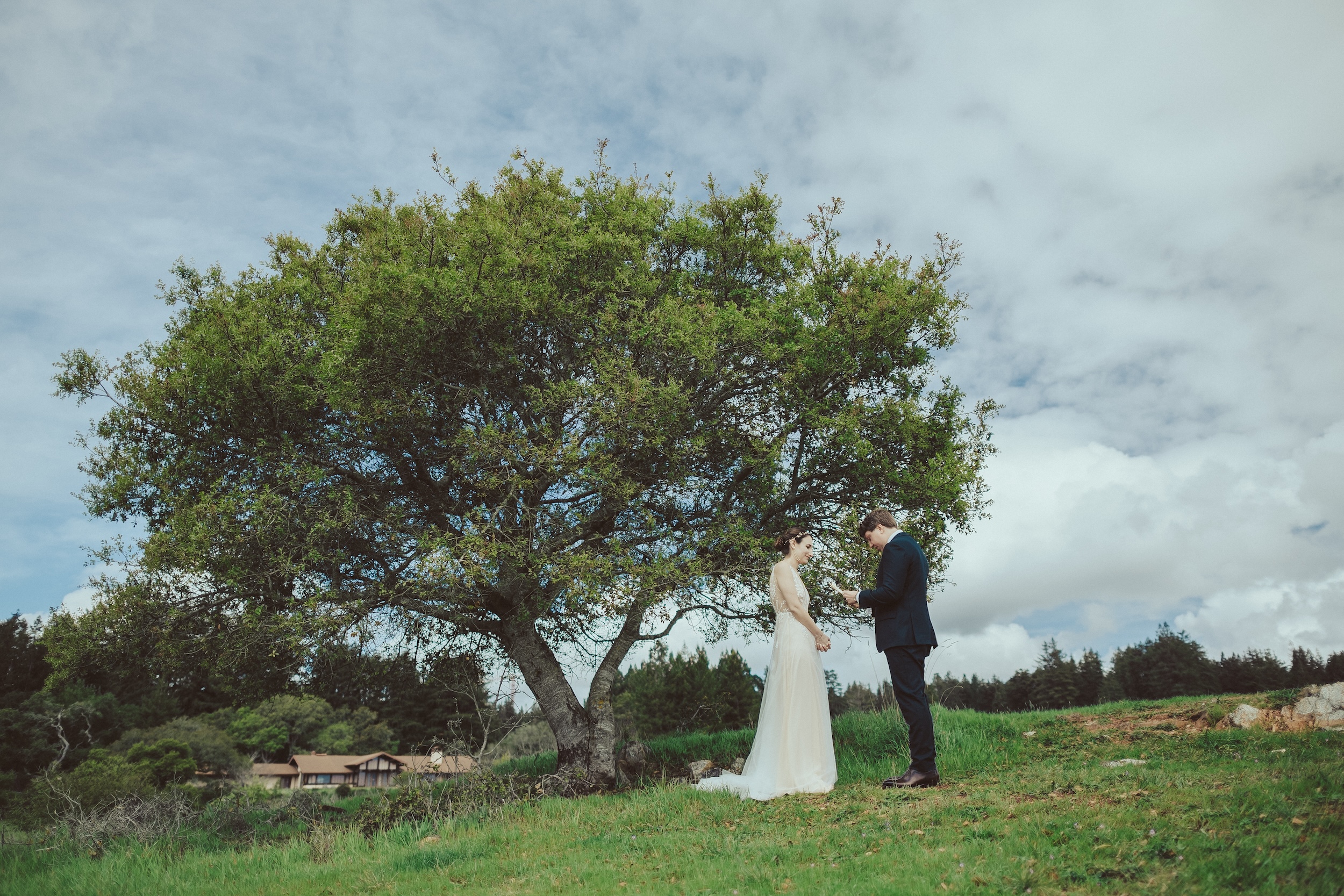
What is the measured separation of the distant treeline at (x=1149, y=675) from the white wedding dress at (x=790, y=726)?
1252 inches

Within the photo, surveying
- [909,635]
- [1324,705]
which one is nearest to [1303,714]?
[1324,705]

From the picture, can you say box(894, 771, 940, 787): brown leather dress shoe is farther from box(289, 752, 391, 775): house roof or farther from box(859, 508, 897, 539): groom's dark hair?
box(289, 752, 391, 775): house roof

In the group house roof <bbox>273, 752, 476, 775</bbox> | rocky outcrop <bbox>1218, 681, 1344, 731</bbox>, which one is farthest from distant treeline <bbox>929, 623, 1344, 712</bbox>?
house roof <bbox>273, 752, 476, 775</bbox>

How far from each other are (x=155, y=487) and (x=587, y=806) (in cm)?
1096

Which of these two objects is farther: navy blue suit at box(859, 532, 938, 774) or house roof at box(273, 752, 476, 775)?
house roof at box(273, 752, 476, 775)

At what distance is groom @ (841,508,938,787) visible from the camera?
859 cm

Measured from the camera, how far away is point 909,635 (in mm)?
8633

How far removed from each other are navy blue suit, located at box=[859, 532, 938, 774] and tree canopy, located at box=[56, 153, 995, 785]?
4.48m

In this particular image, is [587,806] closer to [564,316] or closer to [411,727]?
[564,316]

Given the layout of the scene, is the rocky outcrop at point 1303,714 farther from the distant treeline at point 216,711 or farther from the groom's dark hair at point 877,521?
the distant treeline at point 216,711

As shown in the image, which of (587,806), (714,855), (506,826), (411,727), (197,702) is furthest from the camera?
(411,727)

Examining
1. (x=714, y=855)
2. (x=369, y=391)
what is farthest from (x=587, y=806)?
(x=369, y=391)

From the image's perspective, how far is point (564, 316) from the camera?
576 inches

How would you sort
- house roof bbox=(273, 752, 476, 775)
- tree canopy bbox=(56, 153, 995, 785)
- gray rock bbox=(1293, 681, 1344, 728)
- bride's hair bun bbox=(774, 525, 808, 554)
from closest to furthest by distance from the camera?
bride's hair bun bbox=(774, 525, 808, 554) → gray rock bbox=(1293, 681, 1344, 728) → tree canopy bbox=(56, 153, 995, 785) → house roof bbox=(273, 752, 476, 775)
